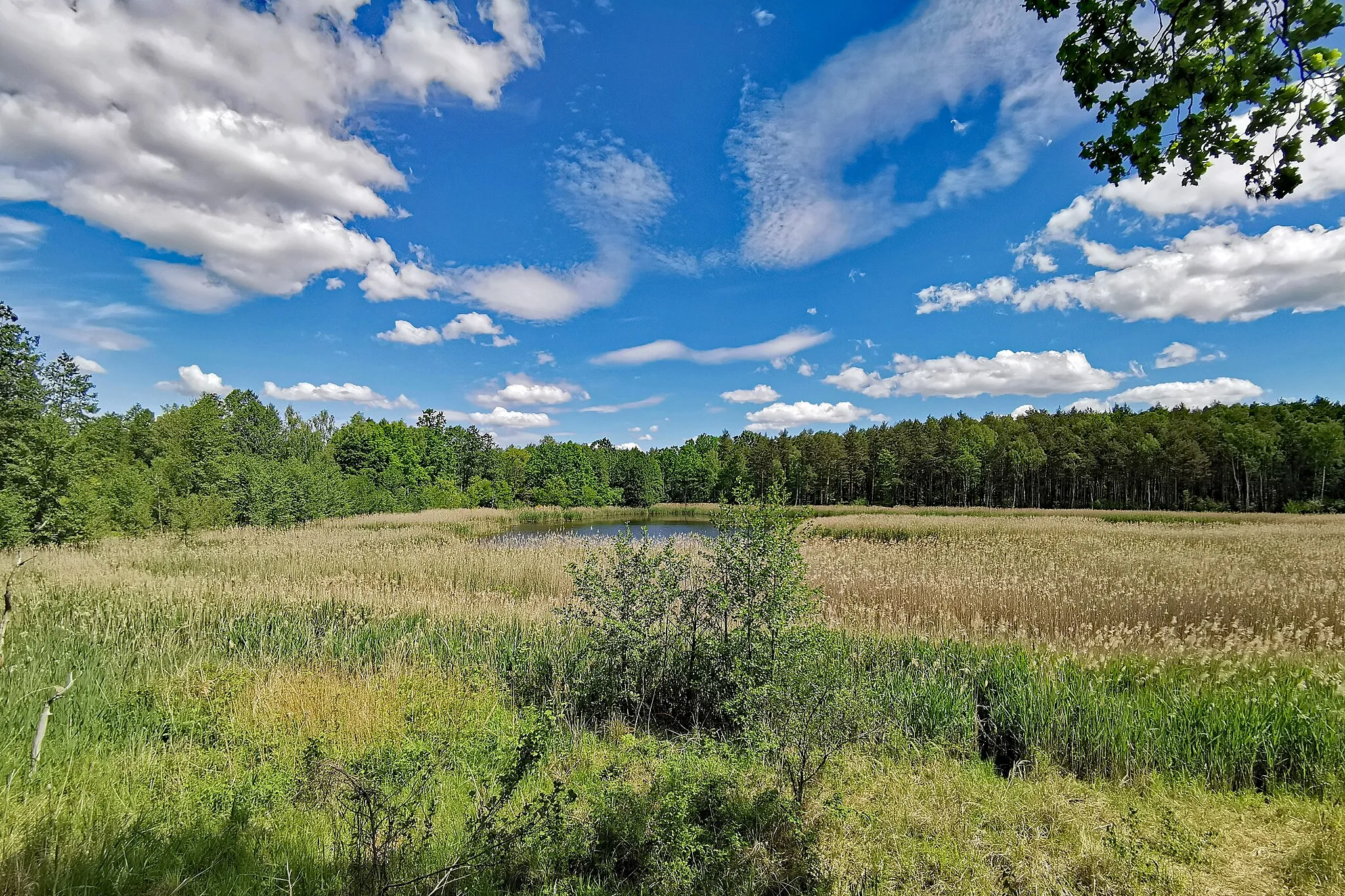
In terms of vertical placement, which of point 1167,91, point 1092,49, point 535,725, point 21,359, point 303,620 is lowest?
point 303,620

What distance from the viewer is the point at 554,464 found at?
221ft

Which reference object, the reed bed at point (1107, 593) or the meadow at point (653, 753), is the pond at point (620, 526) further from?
the meadow at point (653, 753)

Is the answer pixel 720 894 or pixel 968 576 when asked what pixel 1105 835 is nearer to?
pixel 720 894

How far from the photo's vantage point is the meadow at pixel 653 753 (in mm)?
3012

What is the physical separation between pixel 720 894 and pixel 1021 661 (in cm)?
499

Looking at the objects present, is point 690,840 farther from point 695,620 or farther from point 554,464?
point 554,464

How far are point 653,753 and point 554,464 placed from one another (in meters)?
64.7

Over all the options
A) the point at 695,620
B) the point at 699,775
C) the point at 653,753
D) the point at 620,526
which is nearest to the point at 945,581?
the point at 695,620

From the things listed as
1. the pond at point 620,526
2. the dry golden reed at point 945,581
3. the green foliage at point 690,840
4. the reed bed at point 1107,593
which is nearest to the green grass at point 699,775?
the green foliage at point 690,840

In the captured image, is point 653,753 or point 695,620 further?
point 695,620

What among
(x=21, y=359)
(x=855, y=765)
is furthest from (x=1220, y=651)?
(x=21, y=359)

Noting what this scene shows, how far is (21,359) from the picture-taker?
19719 mm

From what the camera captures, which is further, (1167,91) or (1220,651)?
(1220,651)

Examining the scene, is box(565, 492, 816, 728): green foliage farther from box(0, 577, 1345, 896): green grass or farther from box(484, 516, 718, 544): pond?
box(484, 516, 718, 544): pond
